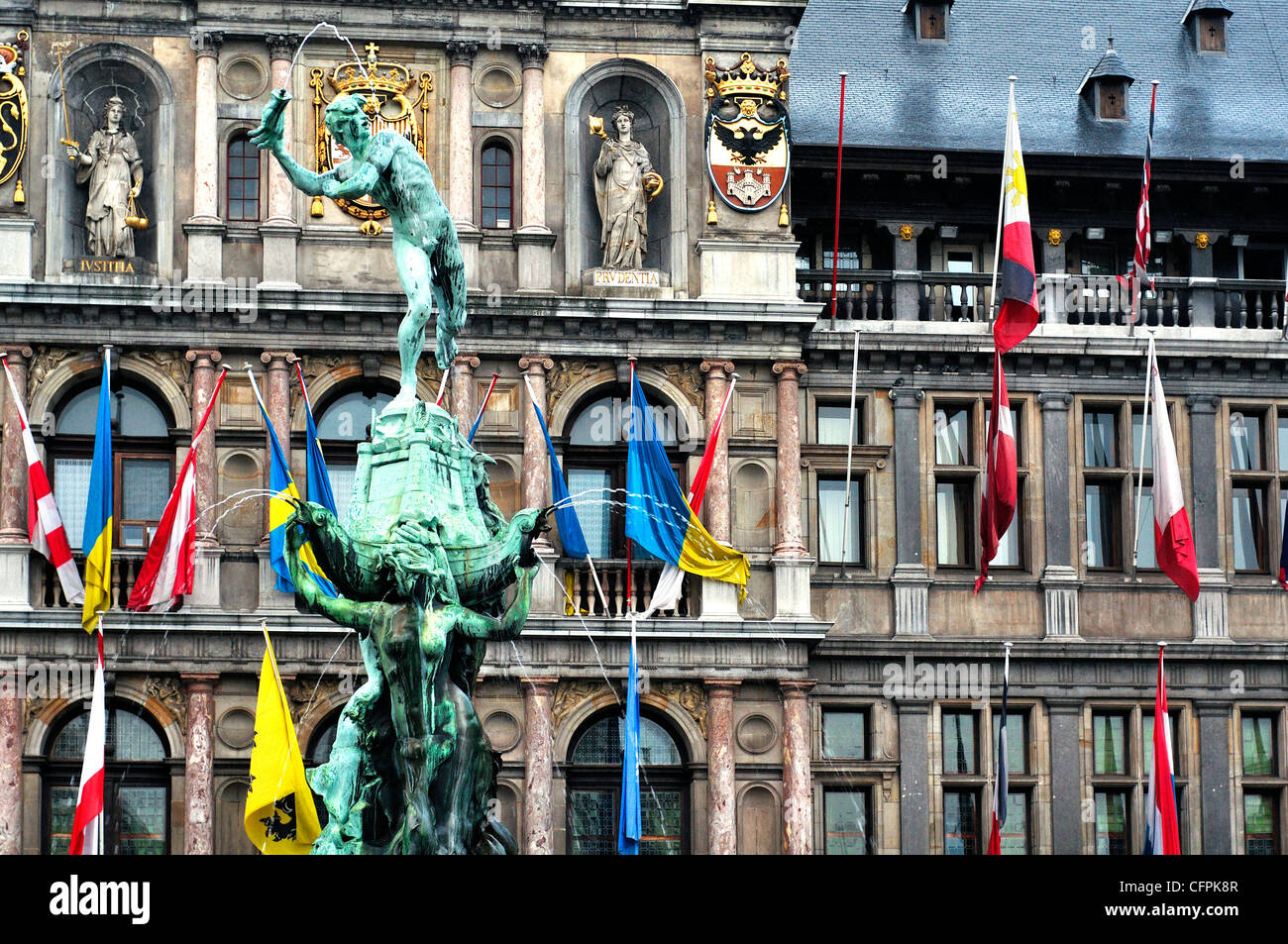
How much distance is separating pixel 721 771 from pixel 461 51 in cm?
1137

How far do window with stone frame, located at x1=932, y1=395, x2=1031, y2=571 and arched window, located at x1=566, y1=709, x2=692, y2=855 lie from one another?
210 inches

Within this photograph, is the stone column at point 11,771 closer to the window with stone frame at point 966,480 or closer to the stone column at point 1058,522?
the window with stone frame at point 966,480

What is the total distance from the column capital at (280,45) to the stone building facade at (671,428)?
211 millimetres

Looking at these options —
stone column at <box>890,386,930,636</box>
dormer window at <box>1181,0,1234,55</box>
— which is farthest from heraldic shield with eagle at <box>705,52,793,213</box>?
dormer window at <box>1181,0,1234,55</box>

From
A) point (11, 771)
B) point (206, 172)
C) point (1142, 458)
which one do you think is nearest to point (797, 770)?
point (1142, 458)

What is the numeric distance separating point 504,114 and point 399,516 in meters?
17.8

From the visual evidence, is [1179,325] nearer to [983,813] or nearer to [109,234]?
[983,813]

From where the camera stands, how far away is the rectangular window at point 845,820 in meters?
39.7

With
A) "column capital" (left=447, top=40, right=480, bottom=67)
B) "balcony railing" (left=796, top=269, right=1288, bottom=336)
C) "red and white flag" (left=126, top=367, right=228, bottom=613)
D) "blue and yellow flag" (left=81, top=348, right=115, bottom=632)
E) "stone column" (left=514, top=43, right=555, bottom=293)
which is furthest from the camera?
"balcony railing" (left=796, top=269, right=1288, bottom=336)

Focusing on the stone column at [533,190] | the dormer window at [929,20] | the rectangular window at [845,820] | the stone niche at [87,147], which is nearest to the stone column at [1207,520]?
the rectangular window at [845,820]

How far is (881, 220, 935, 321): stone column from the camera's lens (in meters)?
41.6

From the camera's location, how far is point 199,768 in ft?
Answer: 123

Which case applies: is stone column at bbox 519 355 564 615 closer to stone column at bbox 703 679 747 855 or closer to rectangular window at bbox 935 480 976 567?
stone column at bbox 703 679 747 855

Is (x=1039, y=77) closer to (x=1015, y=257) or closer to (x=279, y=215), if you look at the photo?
(x=1015, y=257)
